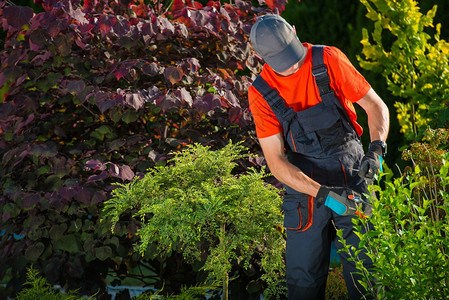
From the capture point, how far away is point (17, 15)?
3.64m

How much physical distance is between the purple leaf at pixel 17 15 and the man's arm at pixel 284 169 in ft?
5.73

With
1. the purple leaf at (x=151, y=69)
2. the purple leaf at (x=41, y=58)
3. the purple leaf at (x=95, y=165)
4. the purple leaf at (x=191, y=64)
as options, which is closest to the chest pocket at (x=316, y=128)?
the purple leaf at (x=191, y=64)

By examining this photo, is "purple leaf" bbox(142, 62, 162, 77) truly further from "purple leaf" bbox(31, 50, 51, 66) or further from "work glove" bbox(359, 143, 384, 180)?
"work glove" bbox(359, 143, 384, 180)

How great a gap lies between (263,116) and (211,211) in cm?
54

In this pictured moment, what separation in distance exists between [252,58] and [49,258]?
6.12 feet

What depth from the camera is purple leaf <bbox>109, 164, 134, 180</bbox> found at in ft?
11.5

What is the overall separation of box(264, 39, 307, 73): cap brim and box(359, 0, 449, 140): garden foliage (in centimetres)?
216

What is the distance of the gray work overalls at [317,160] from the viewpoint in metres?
2.77

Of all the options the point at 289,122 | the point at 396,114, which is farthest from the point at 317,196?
the point at 396,114

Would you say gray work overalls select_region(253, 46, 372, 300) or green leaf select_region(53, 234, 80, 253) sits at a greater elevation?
gray work overalls select_region(253, 46, 372, 300)

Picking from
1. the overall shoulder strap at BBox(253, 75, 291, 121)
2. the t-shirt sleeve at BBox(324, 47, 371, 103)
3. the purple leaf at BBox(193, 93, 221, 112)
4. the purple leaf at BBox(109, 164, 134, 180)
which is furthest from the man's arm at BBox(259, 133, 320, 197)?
the purple leaf at BBox(109, 164, 134, 180)

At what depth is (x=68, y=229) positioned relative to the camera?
3.81 metres

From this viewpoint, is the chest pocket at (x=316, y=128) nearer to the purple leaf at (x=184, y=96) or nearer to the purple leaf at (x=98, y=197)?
the purple leaf at (x=184, y=96)

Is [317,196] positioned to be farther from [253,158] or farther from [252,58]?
[252,58]
